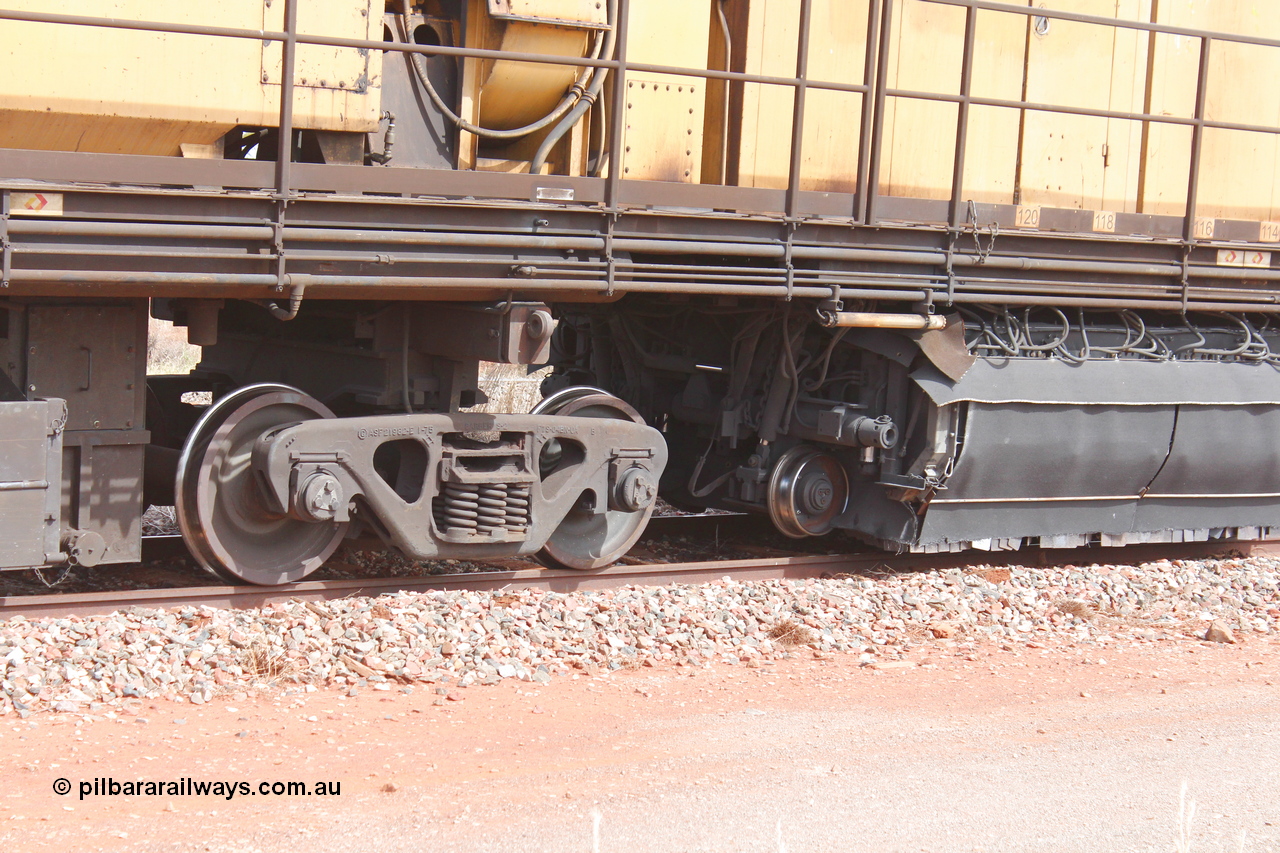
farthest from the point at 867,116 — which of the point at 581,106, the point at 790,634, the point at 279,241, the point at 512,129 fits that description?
the point at 279,241

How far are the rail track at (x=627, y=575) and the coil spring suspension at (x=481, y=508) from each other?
13.1 inches

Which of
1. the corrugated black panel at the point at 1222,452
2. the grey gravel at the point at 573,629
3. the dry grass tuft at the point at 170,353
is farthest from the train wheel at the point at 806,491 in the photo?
the dry grass tuft at the point at 170,353

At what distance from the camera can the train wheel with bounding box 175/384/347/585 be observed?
246 inches

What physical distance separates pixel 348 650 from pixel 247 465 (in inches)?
50.0

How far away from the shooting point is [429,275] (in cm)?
607

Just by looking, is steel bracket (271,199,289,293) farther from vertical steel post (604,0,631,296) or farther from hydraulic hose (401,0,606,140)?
vertical steel post (604,0,631,296)

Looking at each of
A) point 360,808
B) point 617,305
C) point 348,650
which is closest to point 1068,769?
point 360,808

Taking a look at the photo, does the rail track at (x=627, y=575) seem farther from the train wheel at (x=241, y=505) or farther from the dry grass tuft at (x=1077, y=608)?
the dry grass tuft at (x=1077, y=608)

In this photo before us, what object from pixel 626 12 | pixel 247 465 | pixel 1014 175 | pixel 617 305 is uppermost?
pixel 626 12

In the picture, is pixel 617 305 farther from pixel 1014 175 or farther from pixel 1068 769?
pixel 1068 769

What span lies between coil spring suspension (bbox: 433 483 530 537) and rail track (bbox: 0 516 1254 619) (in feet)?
1.09

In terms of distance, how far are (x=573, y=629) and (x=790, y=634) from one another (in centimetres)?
109

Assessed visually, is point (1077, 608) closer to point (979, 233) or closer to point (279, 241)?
point (979, 233)

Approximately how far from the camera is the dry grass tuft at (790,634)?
643 cm
